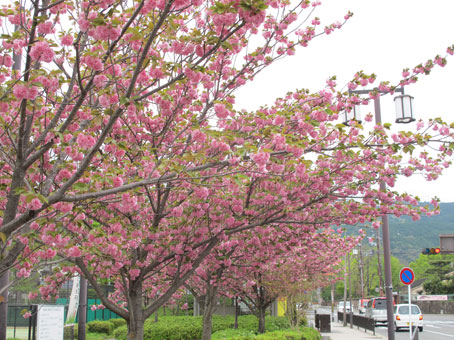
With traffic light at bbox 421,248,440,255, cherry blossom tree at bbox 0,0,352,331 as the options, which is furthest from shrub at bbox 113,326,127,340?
cherry blossom tree at bbox 0,0,352,331

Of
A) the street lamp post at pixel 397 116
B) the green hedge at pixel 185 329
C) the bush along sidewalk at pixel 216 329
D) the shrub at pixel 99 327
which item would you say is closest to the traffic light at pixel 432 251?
the bush along sidewalk at pixel 216 329

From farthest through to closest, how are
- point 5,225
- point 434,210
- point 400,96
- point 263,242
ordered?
point 400,96, point 263,242, point 434,210, point 5,225

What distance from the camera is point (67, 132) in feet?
16.5

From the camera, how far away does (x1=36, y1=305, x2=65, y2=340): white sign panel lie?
9.94m

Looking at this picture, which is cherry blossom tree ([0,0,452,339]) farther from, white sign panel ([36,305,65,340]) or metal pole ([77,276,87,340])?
metal pole ([77,276,87,340])

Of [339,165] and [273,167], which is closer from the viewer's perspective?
[273,167]

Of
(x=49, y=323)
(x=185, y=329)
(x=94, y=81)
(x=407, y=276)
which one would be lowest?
(x=185, y=329)

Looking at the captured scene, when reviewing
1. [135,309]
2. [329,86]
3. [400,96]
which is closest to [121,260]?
[135,309]

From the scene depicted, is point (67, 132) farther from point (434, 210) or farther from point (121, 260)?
point (434, 210)

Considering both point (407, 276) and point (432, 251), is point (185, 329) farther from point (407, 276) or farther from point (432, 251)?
point (432, 251)

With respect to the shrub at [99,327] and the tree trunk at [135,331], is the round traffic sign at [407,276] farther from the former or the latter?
the shrub at [99,327]

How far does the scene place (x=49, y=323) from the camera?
33.5 feet

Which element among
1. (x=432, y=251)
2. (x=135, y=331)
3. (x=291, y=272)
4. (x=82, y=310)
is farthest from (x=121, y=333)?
(x=135, y=331)

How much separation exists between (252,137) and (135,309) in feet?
12.0
